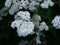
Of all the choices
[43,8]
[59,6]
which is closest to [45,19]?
[43,8]

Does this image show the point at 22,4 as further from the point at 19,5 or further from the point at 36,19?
the point at 36,19

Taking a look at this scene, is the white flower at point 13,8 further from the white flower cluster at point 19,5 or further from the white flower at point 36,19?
the white flower at point 36,19

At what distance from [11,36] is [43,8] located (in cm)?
47

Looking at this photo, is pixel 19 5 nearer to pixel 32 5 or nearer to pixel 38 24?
pixel 32 5

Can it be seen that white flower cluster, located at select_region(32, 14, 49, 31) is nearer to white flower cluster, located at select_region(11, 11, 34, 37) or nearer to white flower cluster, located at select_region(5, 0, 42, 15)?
white flower cluster, located at select_region(5, 0, 42, 15)

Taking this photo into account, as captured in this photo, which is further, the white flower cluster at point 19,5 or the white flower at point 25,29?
the white flower cluster at point 19,5

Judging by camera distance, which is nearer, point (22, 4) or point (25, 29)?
point (25, 29)

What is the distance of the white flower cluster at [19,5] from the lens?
1789mm

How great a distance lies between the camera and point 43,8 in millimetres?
1938

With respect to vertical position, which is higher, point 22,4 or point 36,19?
point 22,4

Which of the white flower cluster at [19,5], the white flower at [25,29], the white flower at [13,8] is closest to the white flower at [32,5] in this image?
the white flower cluster at [19,5]

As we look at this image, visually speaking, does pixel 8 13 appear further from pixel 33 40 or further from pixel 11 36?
pixel 33 40

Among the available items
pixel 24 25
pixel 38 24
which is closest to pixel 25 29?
pixel 24 25

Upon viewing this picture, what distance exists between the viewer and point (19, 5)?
→ 179cm
